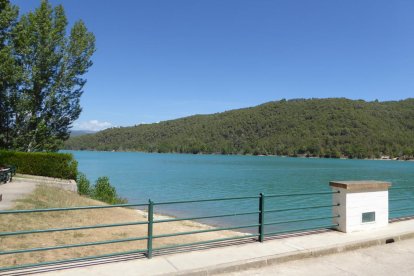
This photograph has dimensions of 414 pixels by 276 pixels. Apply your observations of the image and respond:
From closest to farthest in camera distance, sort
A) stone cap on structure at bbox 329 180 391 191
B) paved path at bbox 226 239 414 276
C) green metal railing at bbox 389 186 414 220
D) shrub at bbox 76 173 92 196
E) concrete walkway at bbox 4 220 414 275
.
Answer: concrete walkway at bbox 4 220 414 275
paved path at bbox 226 239 414 276
stone cap on structure at bbox 329 180 391 191
green metal railing at bbox 389 186 414 220
shrub at bbox 76 173 92 196

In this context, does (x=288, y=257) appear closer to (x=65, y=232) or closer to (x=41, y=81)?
(x=65, y=232)

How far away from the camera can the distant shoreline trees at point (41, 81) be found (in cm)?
2708

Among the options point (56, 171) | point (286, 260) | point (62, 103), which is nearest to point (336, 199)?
point (286, 260)

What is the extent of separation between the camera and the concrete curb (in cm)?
579

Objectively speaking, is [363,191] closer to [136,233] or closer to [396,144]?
[136,233]

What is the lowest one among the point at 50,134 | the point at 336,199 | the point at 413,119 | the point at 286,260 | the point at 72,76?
the point at 286,260

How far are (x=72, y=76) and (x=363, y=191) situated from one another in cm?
2685

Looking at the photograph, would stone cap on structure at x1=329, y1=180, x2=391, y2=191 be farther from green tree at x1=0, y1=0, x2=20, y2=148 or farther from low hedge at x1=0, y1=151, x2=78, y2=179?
green tree at x1=0, y1=0, x2=20, y2=148

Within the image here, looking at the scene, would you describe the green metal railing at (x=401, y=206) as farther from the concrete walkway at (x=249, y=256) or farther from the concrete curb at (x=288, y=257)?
the concrete walkway at (x=249, y=256)

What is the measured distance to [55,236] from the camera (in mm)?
11250

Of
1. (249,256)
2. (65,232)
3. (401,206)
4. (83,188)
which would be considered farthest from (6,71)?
(401,206)

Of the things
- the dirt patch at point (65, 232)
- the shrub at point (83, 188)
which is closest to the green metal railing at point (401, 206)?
the dirt patch at point (65, 232)

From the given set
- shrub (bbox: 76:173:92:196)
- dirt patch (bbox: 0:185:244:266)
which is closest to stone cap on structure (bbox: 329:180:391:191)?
dirt patch (bbox: 0:185:244:266)

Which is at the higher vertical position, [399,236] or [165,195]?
[399,236]
